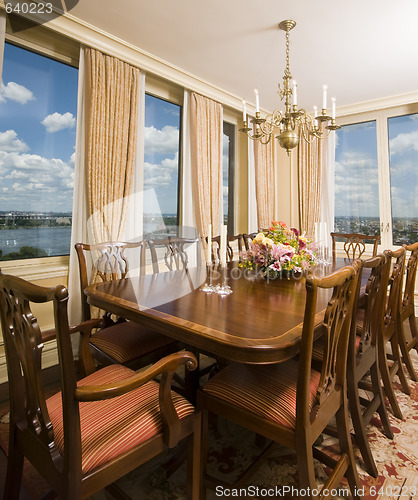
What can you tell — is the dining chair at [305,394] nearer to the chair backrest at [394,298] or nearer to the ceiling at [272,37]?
the chair backrest at [394,298]

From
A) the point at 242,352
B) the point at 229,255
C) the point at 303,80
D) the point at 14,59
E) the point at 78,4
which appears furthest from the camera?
Answer: the point at 303,80

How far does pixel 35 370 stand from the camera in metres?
0.84

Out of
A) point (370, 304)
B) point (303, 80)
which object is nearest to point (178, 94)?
point (303, 80)

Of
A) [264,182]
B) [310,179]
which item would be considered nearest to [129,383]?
[264,182]

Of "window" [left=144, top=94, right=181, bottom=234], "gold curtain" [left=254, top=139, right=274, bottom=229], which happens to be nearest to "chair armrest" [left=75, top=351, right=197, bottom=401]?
"window" [left=144, top=94, right=181, bottom=234]

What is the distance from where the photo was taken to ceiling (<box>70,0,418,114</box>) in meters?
2.24

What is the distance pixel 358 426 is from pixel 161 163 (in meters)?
2.98

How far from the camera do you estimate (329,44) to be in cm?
269

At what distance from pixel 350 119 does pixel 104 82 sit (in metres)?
3.32

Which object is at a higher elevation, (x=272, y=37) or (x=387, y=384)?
(x=272, y=37)

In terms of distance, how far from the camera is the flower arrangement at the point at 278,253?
6.48ft

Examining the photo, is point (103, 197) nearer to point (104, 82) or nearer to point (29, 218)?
point (29, 218)

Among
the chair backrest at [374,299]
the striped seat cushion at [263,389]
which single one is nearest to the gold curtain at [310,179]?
the chair backrest at [374,299]
